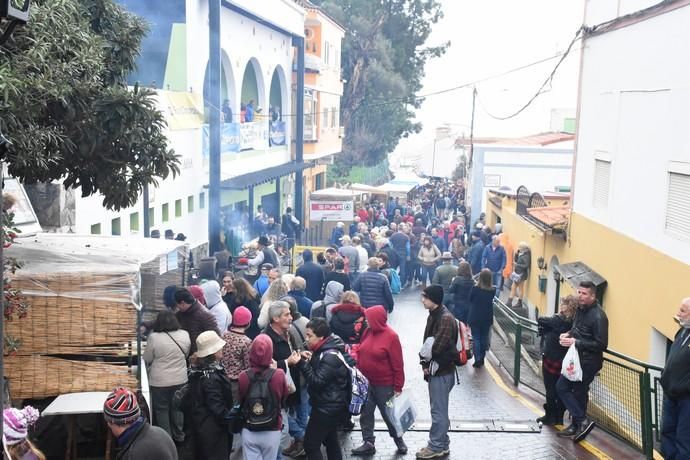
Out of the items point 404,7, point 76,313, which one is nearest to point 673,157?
point 76,313

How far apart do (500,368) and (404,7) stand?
51866mm

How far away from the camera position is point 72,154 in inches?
330

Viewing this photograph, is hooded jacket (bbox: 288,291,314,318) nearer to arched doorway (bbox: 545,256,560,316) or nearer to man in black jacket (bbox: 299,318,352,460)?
man in black jacket (bbox: 299,318,352,460)

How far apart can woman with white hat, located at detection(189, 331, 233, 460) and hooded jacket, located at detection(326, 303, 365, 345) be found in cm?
257

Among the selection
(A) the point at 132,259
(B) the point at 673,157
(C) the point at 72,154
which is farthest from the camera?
(B) the point at 673,157

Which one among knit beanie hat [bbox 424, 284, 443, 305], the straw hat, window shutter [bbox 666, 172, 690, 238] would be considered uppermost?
window shutter [bbox 666, 172, 690, 238]

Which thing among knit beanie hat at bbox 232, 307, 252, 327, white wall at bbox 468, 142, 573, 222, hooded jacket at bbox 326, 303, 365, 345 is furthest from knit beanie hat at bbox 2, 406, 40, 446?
white wall at bbox 468, 142, 573, 222

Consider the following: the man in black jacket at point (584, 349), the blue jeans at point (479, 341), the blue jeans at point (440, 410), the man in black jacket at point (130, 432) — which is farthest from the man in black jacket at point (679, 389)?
the blue jeans at point (479, 341)

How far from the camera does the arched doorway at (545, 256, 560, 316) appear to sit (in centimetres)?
1939

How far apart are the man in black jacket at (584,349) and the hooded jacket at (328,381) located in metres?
2.63

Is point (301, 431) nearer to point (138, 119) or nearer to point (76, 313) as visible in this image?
point (76, 313)

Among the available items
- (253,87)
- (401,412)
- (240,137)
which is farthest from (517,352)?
(253,87)

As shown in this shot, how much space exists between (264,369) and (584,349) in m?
3.59

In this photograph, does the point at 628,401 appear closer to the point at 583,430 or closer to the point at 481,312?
the point at 583,430
